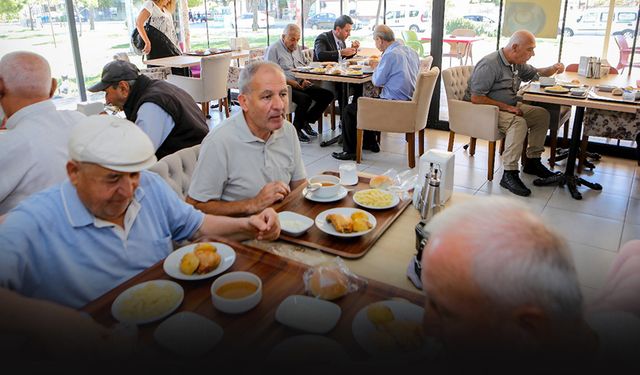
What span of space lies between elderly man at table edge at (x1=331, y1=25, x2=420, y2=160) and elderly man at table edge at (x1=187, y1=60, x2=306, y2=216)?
2.84 m

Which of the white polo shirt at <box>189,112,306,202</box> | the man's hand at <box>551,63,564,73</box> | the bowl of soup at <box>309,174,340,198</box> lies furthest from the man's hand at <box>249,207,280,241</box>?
the man's hand at <box>551,63,564,73</box>

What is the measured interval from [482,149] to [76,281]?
4.77 meters

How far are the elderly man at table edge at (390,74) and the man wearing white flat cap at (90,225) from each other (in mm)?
3698

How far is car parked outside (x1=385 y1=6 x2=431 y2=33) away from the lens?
6.18m

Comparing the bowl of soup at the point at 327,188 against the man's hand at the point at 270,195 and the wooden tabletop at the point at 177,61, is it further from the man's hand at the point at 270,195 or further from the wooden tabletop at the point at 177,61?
the wooden tabletop at the point at 177,61

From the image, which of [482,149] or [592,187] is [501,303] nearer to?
[592,187]

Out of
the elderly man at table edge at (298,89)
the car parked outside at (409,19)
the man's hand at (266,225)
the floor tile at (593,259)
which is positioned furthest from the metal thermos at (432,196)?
the car parked outside at (409,19)

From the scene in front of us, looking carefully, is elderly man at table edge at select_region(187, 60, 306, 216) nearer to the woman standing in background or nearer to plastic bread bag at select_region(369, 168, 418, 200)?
plastic bread bag at select_region(369, 168, 418, 200)

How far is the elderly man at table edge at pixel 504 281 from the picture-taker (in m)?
0.58

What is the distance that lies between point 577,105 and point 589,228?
1010 millimetres

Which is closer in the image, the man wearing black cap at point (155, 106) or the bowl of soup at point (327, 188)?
the bowl of soup at point (327, 188)

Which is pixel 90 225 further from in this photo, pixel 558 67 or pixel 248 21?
pixel 248 21

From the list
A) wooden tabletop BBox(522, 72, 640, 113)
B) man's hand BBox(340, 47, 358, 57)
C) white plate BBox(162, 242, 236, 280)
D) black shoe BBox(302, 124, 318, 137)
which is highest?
man's hand BBox(340, 47, 358, 57)

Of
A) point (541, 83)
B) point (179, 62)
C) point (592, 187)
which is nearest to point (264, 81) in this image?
point (541, 83)
